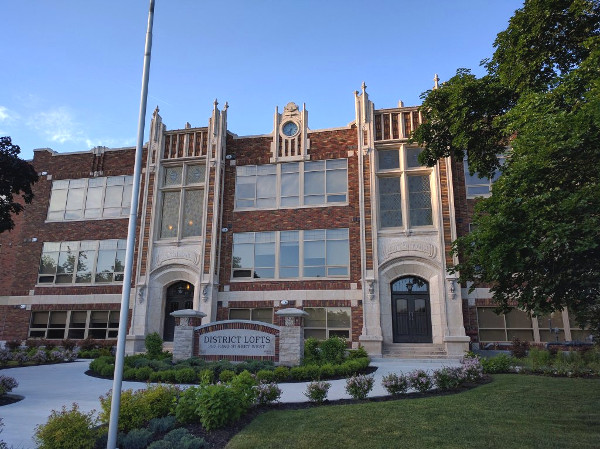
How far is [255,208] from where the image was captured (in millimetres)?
24719

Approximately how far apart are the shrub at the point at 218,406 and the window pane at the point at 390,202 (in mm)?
16349

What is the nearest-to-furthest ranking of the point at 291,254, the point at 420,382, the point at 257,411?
1. the point at 257,411
2. the point at 420,382
3. the point at 291,254

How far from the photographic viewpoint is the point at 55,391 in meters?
12.0

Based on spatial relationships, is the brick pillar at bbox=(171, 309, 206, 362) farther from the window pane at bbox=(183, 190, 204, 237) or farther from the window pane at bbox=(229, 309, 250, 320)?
the window pane at bbox=(183, 190, 204, 237)

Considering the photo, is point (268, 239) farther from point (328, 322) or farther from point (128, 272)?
point (128, 272)

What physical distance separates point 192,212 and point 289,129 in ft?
23.8

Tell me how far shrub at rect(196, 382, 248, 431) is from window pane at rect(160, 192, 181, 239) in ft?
60.8

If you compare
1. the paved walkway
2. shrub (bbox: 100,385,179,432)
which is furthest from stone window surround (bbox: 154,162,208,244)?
shrub (bbox: 100,385,179,432)

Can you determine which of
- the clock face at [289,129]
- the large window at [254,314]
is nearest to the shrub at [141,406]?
the large window at [254,314]

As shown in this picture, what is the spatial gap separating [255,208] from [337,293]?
6.56 metres

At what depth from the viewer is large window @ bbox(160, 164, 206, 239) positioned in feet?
82.7

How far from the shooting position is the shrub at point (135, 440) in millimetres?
6688

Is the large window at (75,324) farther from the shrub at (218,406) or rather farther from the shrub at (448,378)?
the shrub at (448,378)

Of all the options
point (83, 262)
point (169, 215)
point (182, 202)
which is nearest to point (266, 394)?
point (182, 202)
